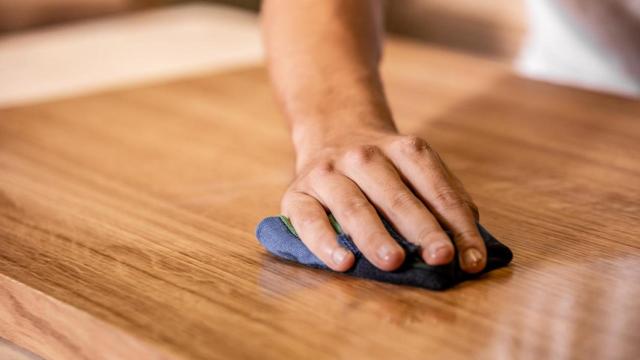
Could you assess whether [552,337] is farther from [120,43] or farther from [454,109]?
[120,43]

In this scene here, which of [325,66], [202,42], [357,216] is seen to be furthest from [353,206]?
[202,42]

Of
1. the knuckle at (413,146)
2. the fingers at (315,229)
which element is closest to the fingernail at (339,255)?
the fingers at (315,229)

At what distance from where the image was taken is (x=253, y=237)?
89 centimetres

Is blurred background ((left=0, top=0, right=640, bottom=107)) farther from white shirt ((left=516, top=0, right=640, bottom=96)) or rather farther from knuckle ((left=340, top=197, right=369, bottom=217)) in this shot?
knuckle ((left=340, top=197, right=369, bottom=217))

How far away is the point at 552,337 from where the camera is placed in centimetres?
68

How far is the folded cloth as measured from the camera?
2.45ft

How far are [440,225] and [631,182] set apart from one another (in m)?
0.36

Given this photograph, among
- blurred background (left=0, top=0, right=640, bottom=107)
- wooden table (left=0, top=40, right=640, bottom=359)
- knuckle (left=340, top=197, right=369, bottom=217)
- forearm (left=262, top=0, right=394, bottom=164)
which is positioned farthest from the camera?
blurred background (left=0, top=0, right=640, bottom=107)

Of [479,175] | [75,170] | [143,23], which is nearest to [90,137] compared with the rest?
[75,170]

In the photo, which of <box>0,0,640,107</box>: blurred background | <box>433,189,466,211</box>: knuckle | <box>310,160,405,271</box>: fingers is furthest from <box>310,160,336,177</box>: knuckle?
<box>0,0,640,107</box>: blurred background

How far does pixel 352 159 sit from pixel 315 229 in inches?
3.3

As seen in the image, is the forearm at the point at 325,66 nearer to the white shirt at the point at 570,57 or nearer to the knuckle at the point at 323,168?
the knuckle at the point at 323,168

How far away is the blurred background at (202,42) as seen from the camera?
4.84 ft

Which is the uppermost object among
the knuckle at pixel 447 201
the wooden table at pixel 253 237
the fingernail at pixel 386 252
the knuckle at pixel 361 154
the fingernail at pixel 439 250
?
the knuckle at pixel 361 154
